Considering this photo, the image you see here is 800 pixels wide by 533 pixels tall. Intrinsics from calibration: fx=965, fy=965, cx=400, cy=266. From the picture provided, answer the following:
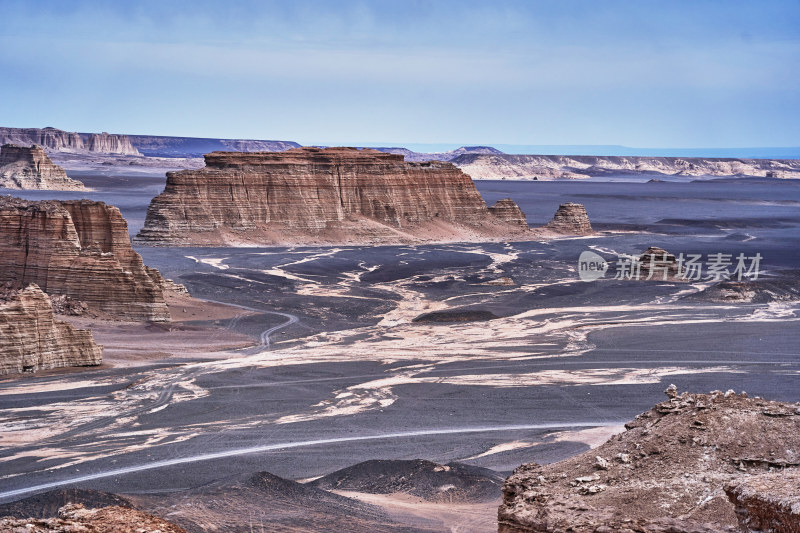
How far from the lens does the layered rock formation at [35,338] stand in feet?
87.8

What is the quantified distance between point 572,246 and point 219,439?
5567 centimetres

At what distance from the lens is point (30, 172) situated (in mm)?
135500

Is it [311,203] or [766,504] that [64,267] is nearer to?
[766,504]

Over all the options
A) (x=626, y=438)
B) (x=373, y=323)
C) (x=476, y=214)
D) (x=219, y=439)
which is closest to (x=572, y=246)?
(x=476, y=214)

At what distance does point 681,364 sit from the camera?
3080 centimetres

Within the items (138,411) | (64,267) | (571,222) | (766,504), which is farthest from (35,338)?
(571,222)

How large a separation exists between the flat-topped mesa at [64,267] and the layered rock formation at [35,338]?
7.49m

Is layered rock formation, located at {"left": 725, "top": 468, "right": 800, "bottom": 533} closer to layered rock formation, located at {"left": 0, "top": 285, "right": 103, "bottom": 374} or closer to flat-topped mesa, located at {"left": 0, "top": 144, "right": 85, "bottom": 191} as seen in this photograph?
layered rock formation, located at {"left": 0, "top": 285, "right": 103, "bottom": 374}

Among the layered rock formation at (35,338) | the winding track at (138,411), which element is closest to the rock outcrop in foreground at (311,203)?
the winding track at (138,411)

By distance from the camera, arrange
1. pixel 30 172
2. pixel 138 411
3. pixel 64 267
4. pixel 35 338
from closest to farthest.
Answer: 1. pixel 138 411
2. pixel 35 338
3. pixel 64 267
4. pixel 30 172

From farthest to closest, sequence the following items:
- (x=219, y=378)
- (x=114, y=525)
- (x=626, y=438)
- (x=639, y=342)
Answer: (x=639, y=342) < (x=219, y=378) < (x=626, y=438) < (x=114, y=525)

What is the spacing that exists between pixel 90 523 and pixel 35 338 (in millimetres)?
18828

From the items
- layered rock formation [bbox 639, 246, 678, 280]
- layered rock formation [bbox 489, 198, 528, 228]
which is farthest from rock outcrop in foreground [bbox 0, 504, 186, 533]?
layered rock formation [bbox 489, 198, 528, 228]

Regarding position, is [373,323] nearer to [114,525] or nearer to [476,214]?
[114,525]
